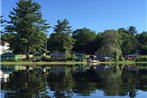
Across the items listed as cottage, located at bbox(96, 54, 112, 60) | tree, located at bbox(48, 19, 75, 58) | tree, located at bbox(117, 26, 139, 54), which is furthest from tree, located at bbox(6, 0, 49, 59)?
tree, located at bbox(117, 26, 139, 54)

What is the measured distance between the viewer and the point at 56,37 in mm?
104188

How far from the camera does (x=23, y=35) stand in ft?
271

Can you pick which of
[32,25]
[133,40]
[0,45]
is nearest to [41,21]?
[32,25]

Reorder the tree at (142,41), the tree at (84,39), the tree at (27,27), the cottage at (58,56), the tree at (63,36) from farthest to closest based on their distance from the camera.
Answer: the tree at (142,41) < the tree at (84,39) < the tree at (63,36) < the cottage at (58,56) < the tree at (27,27)

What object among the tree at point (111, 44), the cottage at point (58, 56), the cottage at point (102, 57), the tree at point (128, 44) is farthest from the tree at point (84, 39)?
the cottage at point (58, 56)

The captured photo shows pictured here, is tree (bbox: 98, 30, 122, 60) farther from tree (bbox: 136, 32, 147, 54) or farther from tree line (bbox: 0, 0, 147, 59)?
tree (bbox: 136, 32, 147, 54)

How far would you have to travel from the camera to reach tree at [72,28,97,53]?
456ft

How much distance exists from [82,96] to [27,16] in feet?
217

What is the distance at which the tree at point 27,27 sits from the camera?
81625 millimetres

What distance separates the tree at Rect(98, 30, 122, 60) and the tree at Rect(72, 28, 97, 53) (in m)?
26.2

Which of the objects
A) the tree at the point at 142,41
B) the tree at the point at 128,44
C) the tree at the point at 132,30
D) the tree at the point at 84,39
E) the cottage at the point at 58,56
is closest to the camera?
the cottage at the point at 58,56

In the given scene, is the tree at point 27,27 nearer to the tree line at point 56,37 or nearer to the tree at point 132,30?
the tree line at point 56,37

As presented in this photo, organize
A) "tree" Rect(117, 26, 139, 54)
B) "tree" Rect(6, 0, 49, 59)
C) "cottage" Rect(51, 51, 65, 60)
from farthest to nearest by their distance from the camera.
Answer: "tree" Rect(117, 26, 139, 54)
"cottage" Rect(51, 51, 65, 60)
"tree" Rect(6, 0, 49, 59)

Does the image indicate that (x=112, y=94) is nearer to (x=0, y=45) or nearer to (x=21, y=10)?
(x=21, y=10)
